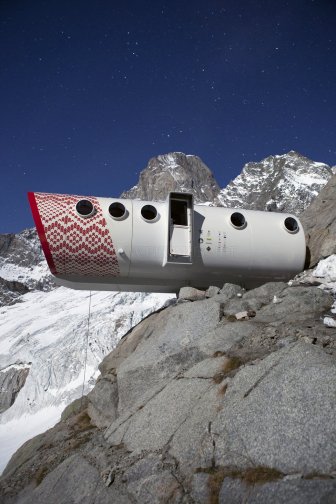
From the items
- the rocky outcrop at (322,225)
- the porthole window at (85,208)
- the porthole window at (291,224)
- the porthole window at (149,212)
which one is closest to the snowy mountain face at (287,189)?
the rocky outcrop at (322,225)

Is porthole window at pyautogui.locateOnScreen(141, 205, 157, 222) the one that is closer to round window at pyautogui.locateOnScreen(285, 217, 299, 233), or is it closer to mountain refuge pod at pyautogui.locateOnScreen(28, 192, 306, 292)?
mountain refuge pod at pyautogui.locateOnScreen(28, 192, 306, 292)

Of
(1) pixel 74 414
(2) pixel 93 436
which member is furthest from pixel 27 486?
(1) pixel 74 414

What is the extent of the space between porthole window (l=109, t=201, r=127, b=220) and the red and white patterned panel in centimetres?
46

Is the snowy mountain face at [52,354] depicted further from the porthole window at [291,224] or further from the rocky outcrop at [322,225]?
the porthole window at [291,224]

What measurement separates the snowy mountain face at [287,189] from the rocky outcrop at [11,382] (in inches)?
4464

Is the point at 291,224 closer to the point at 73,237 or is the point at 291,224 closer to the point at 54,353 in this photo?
the point at 73,237

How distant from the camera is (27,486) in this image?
26.0ft

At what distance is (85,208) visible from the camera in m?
12.9

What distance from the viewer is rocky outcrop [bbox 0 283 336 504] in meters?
4.72

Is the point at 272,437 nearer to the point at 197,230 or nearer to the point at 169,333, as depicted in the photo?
the point at 169,333

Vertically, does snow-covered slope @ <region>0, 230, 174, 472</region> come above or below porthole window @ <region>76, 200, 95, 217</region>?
below

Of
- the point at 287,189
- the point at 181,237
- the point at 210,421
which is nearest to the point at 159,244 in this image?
the point at 181,237

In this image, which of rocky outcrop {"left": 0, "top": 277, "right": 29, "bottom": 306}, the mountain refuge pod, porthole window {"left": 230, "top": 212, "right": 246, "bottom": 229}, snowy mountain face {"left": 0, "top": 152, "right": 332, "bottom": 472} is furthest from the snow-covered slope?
rocky outcrop {"left": 0, "top": 277, "right": 29, "bottom": 306}

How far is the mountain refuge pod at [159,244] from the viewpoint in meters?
12.4
